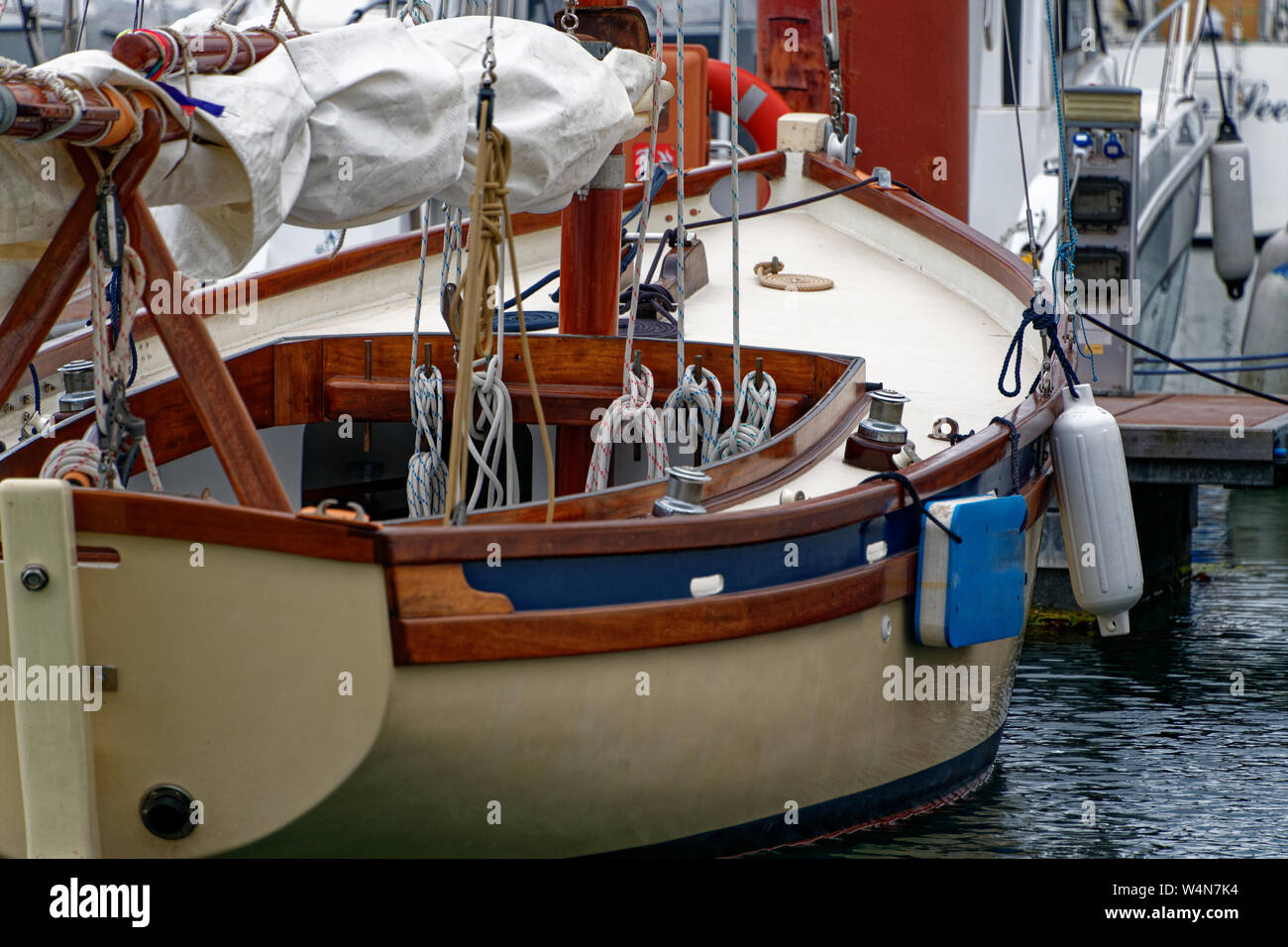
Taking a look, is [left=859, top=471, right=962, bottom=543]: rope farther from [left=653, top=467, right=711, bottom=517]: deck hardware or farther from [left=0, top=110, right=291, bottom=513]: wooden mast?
[left=0, top=110, right=291, bottom=513]: wooden mast

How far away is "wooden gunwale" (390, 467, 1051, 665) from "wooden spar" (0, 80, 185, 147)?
100cm

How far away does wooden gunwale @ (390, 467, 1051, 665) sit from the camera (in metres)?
3.21

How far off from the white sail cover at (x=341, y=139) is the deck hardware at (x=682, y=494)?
0.87 metres

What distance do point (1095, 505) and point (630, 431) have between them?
57.2 inches

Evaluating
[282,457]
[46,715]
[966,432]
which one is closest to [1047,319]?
[966,432]

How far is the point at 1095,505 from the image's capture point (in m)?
4.85

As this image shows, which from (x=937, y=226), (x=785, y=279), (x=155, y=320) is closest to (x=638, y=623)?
(x=155, y=320)

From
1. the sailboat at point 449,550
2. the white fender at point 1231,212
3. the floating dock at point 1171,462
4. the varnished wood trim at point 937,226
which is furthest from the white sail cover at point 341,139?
the white fender at point 1231,212

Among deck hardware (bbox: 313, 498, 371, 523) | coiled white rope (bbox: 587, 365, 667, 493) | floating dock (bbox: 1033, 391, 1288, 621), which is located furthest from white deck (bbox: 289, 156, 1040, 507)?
deck hardware (bbox: 313, 498, 371, 523)

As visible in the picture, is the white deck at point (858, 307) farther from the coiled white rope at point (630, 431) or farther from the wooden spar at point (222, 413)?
the wooden spar at point (222, 413)
